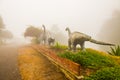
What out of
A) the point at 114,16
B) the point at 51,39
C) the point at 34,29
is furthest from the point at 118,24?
the point at 51,39

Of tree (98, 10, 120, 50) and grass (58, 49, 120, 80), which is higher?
tree (98, 10, 120, 50)

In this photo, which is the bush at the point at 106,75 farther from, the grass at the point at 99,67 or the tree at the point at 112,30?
the tree at the point at 112,30

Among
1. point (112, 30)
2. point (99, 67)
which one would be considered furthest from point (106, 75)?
point (112, 30)

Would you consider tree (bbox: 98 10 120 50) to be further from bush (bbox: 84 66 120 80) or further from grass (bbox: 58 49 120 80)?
bush (bbox: 84 66 120 80)

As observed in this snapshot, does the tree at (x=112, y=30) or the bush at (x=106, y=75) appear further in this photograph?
the tree at (x=112, y=30)

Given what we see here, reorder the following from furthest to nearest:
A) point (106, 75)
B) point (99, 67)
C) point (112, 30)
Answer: point (112, 30)
point (99, 67)
point (106, 75)

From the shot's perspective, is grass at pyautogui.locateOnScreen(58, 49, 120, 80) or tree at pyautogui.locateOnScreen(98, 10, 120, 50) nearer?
grass at pyautogui.locateOnScreen(58, 49, 120, 80)

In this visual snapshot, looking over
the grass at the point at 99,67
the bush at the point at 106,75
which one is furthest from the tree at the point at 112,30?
the bush at the point at 106,75

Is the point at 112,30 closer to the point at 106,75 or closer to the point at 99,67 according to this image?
the point at 99,67

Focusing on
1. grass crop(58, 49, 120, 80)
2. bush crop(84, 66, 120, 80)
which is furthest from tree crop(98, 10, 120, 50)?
bush crop(84, 66, 120, 80)

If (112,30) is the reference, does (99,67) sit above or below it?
below

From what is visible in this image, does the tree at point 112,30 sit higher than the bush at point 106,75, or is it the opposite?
the tree at point 112,30

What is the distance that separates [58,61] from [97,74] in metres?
3.52

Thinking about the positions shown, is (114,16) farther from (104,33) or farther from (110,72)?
(110,72)
